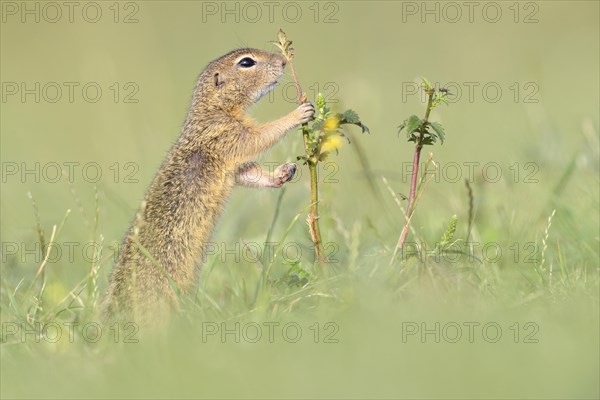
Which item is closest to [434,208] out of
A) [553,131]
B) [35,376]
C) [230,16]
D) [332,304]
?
[553,131]

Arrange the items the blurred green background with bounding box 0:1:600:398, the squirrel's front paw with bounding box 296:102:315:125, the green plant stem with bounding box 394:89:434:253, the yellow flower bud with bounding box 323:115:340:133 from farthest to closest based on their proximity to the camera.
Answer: the squirrel's front paw with bounding box 296:102:315:125
the yellow flower bud with bounding box 323:115:340:133
the green plant stem with bounding box 394:89:434:253
the blurred green background with bounding box 0:1:600:398

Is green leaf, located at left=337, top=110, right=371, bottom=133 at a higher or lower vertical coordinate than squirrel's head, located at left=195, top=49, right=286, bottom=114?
lower

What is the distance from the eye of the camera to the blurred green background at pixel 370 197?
346 cm

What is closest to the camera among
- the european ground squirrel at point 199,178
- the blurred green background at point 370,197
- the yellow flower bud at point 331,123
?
the blurred green background at point 370,197

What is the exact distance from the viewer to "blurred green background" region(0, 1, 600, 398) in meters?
3.46

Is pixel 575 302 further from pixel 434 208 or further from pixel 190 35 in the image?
pixel 190 35

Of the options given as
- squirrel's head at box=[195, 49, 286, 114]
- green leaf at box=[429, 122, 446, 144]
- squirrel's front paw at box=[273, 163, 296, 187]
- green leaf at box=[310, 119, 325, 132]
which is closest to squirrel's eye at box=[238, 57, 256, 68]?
squirrel's head at box=[195, 49, 286, 114]

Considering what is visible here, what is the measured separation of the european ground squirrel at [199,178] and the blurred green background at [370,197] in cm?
28

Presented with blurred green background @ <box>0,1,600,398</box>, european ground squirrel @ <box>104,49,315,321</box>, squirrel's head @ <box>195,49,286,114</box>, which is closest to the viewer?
blurred green background @ <box>0,1,600,398</box>

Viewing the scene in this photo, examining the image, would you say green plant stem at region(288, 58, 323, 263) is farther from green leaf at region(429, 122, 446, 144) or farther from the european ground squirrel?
green leaf at region(429, 122, 446, 144)

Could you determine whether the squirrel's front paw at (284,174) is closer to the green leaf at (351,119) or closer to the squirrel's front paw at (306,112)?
the squirrel's front paw at (306,112)

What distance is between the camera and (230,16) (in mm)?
22938

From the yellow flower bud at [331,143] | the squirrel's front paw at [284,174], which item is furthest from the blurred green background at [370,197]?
the yellow flower bud at [331,143]

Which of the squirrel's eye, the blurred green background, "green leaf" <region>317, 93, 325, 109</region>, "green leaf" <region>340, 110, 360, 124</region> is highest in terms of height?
the squirrel's eye
